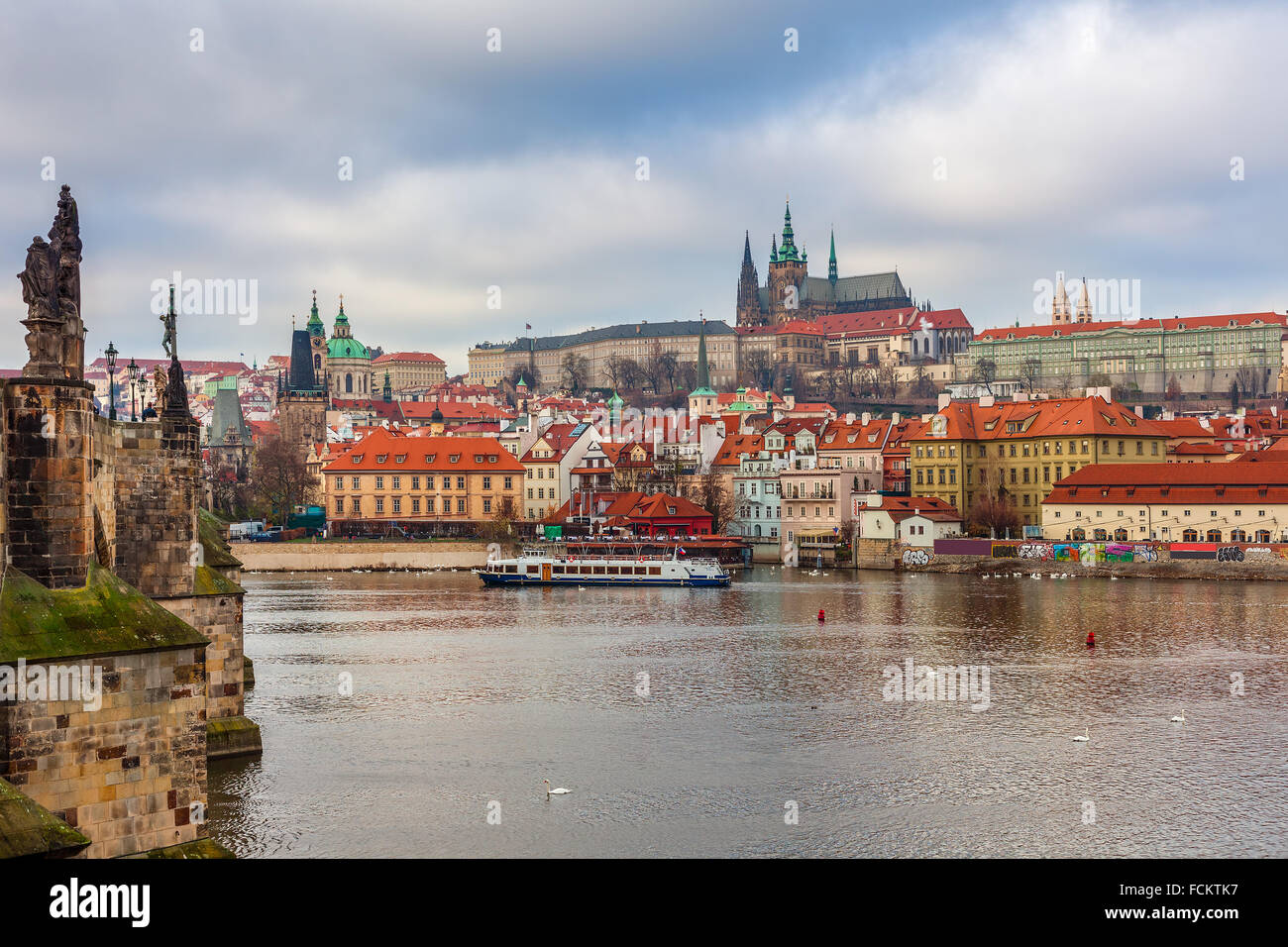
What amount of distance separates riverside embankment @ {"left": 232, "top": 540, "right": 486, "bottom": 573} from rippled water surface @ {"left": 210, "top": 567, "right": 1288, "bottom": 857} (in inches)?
1194

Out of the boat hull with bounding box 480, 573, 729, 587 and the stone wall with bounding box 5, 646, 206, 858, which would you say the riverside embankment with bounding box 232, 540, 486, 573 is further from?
the stone wall with bounding box 5, 646, 206, 858

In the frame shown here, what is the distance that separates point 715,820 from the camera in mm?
20625

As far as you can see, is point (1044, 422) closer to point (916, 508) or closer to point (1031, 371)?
point (916, 508)

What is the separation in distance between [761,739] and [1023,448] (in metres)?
60.5

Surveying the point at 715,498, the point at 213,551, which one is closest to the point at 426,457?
the point at 715,498

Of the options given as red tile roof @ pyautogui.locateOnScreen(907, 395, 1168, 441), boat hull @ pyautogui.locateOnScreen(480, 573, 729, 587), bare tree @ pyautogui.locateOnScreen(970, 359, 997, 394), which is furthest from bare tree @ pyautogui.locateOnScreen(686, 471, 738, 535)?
bare tree @ pyautogui.locateOnScreen(970, 359, 997, 394)

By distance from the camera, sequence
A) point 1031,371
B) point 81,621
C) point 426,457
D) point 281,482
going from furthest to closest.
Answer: point 1031,371
point 281,482
point 426,457
point 81,621

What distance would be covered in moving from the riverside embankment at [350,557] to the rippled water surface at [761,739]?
30.3 meters

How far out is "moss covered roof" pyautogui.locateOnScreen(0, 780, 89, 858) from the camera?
11.2m

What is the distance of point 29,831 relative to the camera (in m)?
11.4

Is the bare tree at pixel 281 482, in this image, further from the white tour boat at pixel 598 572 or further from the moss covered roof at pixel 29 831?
the moss covered roof at pixel 29 831

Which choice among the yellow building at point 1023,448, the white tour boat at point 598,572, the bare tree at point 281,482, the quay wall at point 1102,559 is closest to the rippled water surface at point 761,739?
the quay wall at point 1102,559

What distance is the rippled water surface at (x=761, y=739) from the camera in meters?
19.9

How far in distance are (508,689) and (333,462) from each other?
63.2 metres
